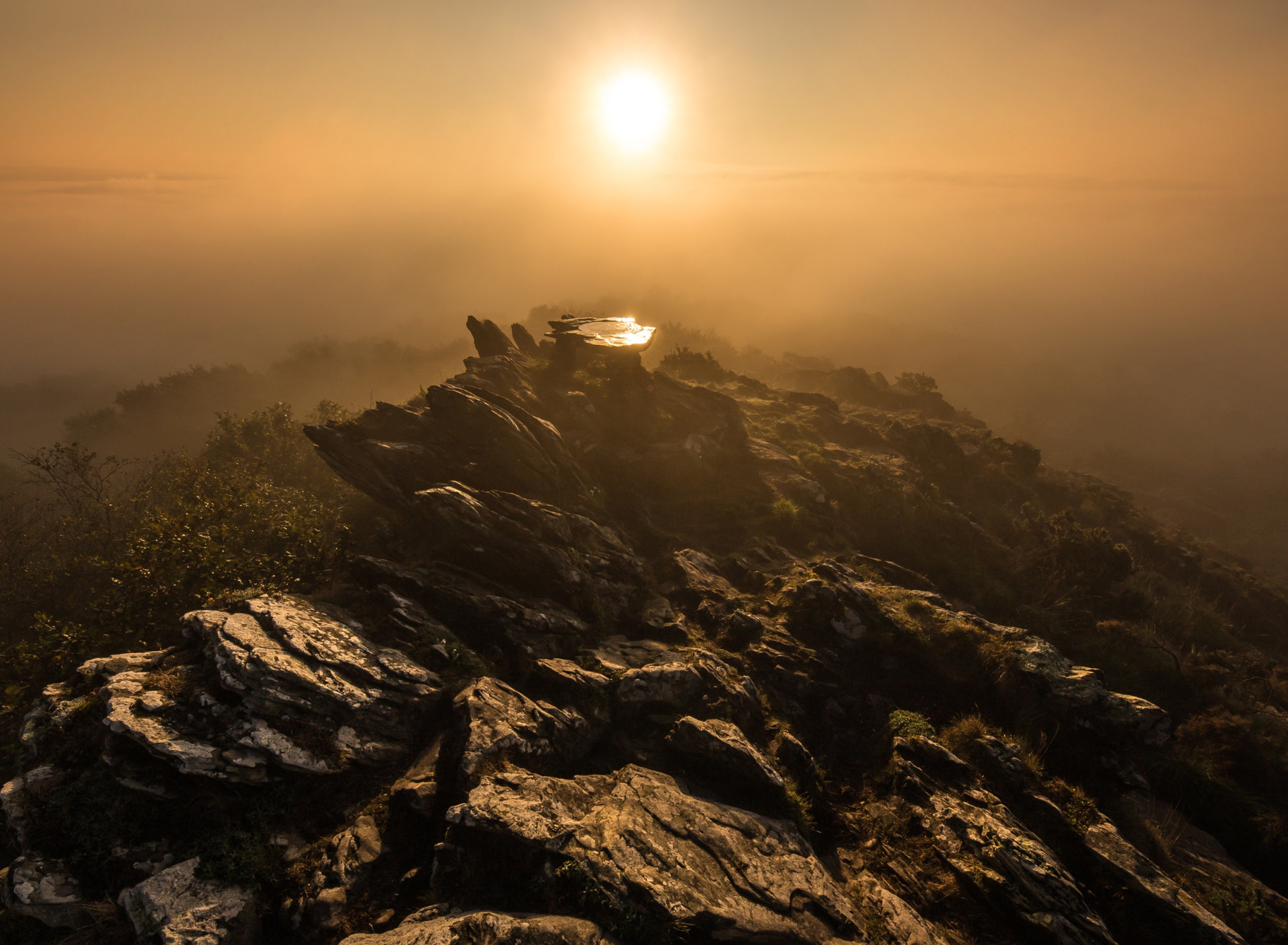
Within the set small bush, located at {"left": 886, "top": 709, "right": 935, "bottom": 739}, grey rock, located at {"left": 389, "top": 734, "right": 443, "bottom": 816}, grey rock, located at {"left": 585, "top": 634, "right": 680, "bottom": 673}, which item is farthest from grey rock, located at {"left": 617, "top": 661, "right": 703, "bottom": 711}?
small bush, located at {"left": 886, "top": 709, "right": 935, "bottom": 739}

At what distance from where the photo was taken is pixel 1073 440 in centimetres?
8056

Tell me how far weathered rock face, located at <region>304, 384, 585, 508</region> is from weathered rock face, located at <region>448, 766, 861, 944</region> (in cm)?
1322

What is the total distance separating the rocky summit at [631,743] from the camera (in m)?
9.54

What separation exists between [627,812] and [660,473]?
18.7 m

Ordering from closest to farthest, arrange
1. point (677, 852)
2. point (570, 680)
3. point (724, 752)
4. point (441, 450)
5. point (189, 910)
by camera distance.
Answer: point (189, 910)
point (677, 852)
point (724, 752)
point (570, 680)
point (441, 450)

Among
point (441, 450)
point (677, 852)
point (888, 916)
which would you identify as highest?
point (441, 450)

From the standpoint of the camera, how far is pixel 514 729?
12391 mm

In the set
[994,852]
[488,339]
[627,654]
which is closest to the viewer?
[994,852]

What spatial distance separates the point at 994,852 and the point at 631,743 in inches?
375

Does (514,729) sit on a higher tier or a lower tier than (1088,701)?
higher

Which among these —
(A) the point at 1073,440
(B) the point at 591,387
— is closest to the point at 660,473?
(B) the point at 591,387

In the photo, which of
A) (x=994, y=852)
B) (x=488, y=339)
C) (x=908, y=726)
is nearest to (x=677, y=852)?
(x=994, y=852)

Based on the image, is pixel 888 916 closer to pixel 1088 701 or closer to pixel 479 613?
pixel 1088 701

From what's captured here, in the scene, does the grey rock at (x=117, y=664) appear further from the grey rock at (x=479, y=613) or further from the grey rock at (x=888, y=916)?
the grey rock at (x=888, y=916)
